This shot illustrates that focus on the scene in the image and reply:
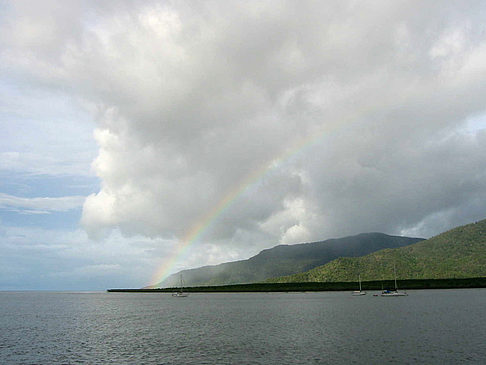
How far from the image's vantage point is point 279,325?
9106 centimetres

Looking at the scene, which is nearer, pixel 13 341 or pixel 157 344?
pixel 157 344

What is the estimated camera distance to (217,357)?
180ft

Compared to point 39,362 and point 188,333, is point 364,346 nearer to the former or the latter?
point 188,333

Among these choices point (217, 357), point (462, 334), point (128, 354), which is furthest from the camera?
point (462, 334)

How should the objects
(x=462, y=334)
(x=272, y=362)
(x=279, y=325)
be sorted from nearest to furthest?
(x=272, y=362) < (x=462, y=334) < (x=279, y=325)

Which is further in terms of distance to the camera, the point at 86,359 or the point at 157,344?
the point at 157,344

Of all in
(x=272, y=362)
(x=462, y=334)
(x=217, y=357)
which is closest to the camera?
(x=272, y=362)

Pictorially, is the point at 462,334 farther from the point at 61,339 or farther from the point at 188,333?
the point at 61,339

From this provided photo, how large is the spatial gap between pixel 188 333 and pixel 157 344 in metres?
14.7

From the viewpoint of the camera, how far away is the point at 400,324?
8556 centimetres

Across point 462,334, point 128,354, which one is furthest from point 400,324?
point 128,354

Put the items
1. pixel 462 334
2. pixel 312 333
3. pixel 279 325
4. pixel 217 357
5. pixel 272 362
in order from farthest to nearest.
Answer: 1. pixel 279 325
2. pixel 312 333
3. pixel 462 334
4. pixel 217 357
5. pixel 272 362

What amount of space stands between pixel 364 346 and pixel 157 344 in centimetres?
3215

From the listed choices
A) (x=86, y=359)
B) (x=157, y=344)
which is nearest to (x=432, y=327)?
(x=157, y=344)
